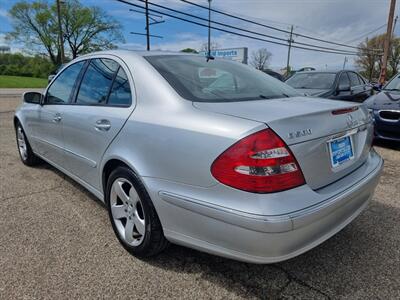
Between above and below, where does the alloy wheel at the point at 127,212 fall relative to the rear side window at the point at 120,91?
below

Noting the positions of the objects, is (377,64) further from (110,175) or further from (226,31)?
(110,175)

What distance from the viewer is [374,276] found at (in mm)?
2176

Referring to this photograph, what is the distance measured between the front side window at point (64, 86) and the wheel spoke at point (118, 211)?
1298 millimetres

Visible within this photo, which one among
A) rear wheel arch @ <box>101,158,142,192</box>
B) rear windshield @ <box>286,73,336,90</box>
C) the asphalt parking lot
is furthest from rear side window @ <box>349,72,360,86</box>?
rear wheel arch @ <box>101,158,142,192</box>

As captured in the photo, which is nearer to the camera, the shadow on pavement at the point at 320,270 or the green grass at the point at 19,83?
the shadow on pavement at the point at 320,270

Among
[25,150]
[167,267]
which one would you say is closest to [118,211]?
[167,267]

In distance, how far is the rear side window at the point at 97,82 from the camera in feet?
8.80

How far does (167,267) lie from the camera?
7.51 feet

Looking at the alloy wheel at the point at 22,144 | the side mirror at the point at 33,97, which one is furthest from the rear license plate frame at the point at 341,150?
the alloy wheel at the point at 22,144

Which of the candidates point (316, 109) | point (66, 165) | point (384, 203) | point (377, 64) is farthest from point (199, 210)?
point (377, 64)

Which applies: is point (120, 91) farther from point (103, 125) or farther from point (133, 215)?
point (133, 215)

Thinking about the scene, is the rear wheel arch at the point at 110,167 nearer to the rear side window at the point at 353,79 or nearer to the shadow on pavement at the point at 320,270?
the shadow on pavement at the point at 320,270

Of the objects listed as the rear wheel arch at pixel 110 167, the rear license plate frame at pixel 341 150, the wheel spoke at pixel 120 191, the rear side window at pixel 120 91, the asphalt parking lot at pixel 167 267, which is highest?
the rear side window at pixel 120 91

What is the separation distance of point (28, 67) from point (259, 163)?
207 ft
